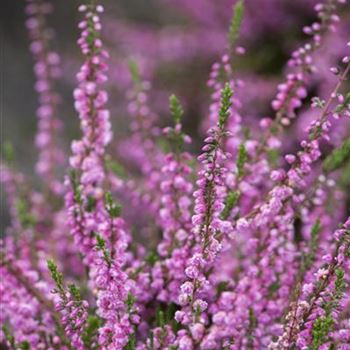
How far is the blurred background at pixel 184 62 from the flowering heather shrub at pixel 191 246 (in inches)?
62.3

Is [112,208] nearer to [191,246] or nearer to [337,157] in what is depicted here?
[191,246]

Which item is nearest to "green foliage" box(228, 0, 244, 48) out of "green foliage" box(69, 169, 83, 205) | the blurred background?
"green foliage" box(69, 169, 83, 205)

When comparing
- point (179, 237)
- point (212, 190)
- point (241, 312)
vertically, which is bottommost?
point (241, 312)

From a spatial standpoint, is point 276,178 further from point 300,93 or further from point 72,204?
point 72,204

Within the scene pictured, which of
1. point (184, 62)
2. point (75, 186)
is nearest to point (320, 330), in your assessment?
point (75, 186)

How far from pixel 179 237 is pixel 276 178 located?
42cm

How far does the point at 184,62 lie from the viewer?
5.10m

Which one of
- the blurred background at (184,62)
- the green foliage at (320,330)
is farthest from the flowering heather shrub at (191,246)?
the blurred background at (184,62)

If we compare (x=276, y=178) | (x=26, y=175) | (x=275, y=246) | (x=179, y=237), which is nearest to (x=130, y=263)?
(x=179, y=237)

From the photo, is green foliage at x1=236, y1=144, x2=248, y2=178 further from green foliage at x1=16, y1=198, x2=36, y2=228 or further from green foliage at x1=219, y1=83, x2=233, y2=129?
green foliage at x1=16, y1=198, x2=36, y2=228

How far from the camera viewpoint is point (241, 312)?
2170 millimetres

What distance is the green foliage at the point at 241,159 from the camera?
2306 millimetres

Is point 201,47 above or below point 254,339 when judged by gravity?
above

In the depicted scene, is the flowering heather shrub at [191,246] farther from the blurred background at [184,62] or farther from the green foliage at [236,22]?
the blurred background at [184,62]
